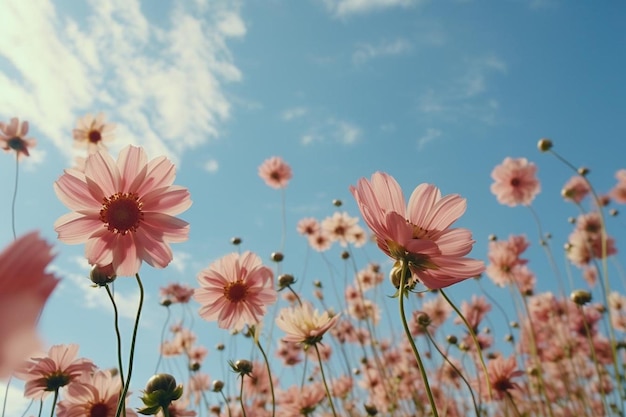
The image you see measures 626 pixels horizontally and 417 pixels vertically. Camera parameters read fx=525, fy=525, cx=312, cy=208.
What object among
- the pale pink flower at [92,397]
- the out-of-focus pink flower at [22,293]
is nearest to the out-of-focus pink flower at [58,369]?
the pale pink flower at [92,397]

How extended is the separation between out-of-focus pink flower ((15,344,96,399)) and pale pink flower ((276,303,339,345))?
442 millimetres

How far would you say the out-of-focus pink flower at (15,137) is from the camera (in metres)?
2.54

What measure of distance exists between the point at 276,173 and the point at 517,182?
1623mm

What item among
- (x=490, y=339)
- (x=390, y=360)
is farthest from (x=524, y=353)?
(x=390, y=360)

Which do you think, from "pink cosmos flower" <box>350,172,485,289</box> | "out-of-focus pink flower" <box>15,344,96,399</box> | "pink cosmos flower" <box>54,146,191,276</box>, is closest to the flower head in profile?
"out-of-focus pink flower" <box>15,344,96,399</box>

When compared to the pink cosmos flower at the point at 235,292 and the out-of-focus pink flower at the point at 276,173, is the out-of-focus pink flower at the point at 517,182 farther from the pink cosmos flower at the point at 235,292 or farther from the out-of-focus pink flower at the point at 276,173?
the pink cosmos flower at the point at 235,292

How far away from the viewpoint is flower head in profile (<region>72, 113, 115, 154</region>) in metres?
2.94

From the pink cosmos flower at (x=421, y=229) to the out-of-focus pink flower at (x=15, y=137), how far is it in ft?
7.81

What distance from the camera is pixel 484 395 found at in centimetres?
203

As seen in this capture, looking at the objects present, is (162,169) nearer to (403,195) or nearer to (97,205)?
(97,205)

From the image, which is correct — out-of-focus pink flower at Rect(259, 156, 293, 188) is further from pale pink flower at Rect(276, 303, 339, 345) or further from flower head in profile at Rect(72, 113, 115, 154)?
pale pink flower at Rect(276, 303, 339, 345)

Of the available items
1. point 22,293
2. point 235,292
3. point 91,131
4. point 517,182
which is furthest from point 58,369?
point 517,182

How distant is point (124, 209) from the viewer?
0.88 metres

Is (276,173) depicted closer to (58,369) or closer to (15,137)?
(15,137)
